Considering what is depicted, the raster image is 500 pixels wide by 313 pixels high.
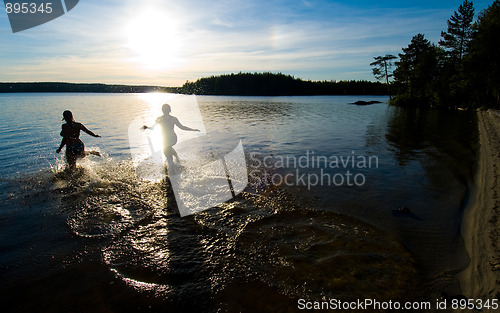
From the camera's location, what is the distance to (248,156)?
13680mm

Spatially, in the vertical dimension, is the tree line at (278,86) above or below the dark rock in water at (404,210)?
above

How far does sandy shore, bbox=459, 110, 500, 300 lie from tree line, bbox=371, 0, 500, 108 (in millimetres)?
39239

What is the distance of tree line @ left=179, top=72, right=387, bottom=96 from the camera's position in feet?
560

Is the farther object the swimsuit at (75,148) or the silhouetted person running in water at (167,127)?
the silhouetted person running in water at (167,127)

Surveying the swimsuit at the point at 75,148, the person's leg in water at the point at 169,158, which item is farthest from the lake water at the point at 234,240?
the person's leg in water at the point at 169,158

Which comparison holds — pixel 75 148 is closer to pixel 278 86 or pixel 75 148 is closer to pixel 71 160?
pixel 71 160

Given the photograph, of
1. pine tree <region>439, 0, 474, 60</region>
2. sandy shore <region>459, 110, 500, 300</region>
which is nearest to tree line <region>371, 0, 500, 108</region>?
pine tree <region>439, 0, 474, 60</region>

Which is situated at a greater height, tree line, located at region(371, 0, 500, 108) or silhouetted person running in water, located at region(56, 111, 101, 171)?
tree line, located at region(371, 0, 500, 108)

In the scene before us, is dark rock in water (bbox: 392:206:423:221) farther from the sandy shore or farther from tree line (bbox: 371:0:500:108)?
tree line (bbox: 371:0:500:108)

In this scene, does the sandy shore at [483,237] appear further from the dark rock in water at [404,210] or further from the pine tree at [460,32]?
Result: the pine tree at [460,32]

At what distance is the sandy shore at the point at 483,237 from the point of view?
4039mm

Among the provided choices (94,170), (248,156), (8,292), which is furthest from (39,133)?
(8,292)

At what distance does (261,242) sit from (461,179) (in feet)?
29.6

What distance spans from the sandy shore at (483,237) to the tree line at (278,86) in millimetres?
170962
